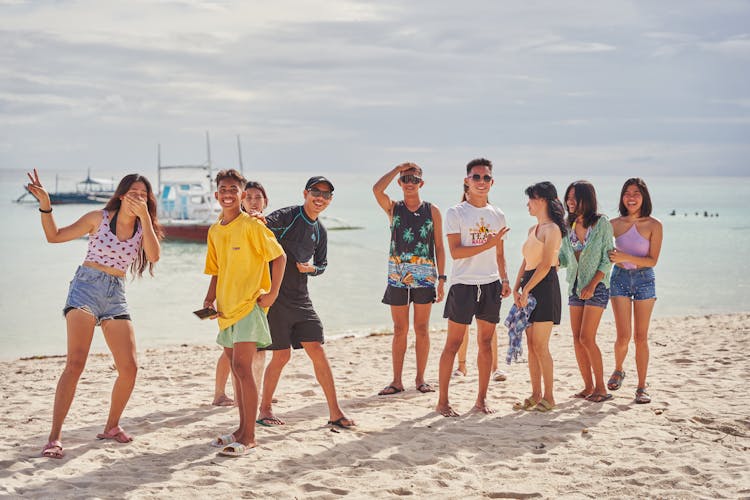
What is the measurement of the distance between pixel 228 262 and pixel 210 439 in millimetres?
1464

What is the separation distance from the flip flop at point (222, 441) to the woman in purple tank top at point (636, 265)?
3527mm

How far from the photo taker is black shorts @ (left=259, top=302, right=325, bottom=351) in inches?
215

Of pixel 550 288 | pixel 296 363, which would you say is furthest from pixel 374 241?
pixel 550 288

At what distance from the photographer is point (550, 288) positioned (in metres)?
5.92

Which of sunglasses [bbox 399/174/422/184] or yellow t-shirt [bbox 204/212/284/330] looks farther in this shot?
sunglasses [bbox 399/174/422/184]

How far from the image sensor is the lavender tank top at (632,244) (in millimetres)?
6340

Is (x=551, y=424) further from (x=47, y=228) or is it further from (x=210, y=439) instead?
(x=47, y=228)

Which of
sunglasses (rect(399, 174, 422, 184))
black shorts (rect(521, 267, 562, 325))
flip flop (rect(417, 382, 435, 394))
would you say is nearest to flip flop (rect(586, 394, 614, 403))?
black shorts (rect(521, 267, 562, 325))

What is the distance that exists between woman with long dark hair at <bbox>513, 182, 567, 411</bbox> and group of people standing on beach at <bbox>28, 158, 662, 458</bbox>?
0.01 meters

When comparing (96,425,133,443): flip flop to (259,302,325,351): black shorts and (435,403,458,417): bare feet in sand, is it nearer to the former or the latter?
(259,302,325,351): black shorts

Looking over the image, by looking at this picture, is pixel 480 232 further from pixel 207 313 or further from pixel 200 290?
pixel 200 290

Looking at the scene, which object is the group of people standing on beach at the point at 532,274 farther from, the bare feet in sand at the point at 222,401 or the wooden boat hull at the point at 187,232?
the wooden boat hull at the point at 187,232

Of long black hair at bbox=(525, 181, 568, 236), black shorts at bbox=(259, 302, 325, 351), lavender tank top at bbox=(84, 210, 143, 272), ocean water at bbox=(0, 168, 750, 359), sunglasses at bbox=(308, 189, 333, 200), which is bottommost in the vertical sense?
ocean water at bbox=(0, 168, 750, 359)

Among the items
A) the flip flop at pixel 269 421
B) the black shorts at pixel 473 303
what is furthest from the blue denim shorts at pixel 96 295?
the black shorts at pixel 473 303
